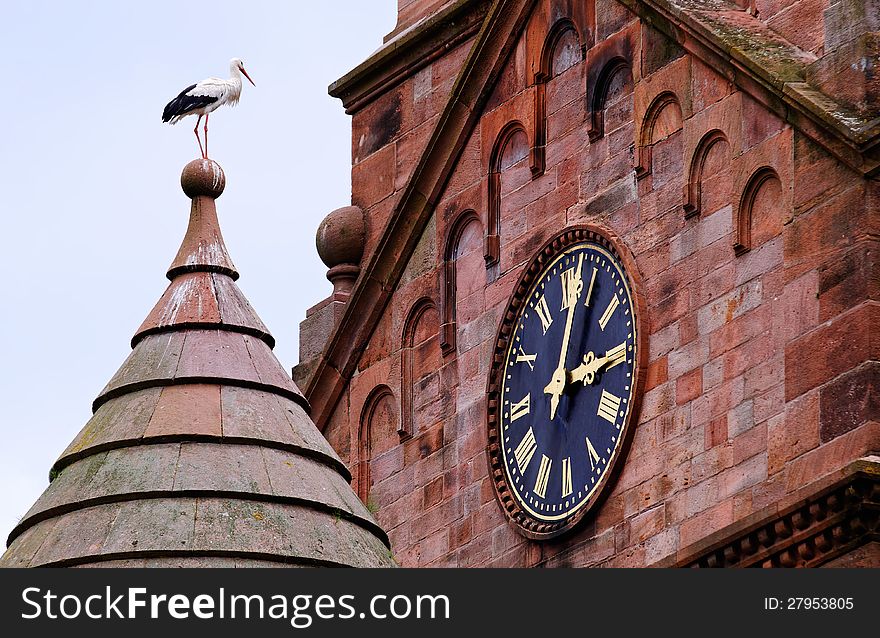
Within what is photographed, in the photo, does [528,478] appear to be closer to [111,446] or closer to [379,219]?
[379,219]

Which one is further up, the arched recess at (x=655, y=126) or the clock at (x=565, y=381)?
the arched recess at (x=655, y=126)

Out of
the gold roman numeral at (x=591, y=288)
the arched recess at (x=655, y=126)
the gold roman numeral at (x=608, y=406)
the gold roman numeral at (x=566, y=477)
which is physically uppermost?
the arched recess at (x=655, y=126)

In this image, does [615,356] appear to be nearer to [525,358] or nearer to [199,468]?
[525,358]

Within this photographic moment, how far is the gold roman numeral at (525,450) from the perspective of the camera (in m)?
37.8

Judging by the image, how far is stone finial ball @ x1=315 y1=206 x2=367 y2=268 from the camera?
137 ft

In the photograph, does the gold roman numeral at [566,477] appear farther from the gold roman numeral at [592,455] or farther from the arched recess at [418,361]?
the arched recess at [418,361]

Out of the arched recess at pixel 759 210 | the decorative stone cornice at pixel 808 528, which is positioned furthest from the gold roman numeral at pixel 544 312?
the decorative stone cornice at pixel 808 528

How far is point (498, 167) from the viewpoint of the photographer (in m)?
39.7

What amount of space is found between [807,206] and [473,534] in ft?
18.7

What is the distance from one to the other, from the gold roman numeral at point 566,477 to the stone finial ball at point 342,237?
525 centimetres

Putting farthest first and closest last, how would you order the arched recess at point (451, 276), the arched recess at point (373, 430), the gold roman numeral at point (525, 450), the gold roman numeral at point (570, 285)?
the arched recess at point (373, 430), the arched recess at point (451, 276), the gold roman numeral at point (525, 450), the gold roman numeral at point (570, 285)

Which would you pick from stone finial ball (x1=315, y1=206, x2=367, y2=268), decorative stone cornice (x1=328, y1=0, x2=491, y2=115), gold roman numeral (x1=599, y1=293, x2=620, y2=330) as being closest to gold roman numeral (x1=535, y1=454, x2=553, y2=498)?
gold roman numeral (x1=599, y1=293, x2=620, y2=330)

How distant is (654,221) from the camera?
3681cm

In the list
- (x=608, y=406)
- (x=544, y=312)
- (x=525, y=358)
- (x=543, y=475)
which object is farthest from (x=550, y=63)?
(x=543, y=475)
